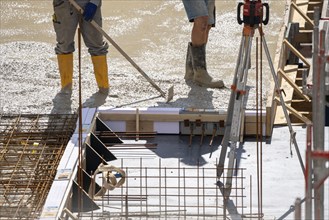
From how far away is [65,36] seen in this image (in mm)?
11531

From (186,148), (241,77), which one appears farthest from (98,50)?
(241,77)

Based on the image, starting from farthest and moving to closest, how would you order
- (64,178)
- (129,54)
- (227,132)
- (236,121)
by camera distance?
(129,54) < (227,132) < (236,121) < (64,178)

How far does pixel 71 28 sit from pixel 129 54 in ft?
4.60

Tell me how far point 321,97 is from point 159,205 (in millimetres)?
2574

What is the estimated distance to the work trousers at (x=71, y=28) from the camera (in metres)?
11.4

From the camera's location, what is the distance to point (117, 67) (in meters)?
12.4

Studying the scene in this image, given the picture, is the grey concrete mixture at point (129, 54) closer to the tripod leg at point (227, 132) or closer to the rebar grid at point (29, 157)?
Result: the rebar grid at point (29, 157)

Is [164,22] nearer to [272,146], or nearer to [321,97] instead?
[272,146]

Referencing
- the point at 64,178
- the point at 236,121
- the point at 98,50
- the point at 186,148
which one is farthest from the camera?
the point at 98,50

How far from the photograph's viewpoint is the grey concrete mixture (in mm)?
11461

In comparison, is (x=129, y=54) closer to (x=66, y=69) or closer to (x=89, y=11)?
(x=66, y=69)

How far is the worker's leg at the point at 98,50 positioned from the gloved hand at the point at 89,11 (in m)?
0.23

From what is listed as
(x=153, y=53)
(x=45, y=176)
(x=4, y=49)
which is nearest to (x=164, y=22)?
(x=153, y=53)

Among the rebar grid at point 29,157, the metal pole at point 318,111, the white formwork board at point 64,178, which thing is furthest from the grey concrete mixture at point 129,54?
the metal pole at point 318,111
